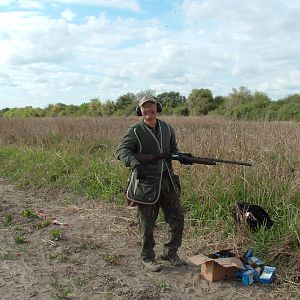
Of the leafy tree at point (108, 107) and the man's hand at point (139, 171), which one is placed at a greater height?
the leafy tree at point (108, 107)

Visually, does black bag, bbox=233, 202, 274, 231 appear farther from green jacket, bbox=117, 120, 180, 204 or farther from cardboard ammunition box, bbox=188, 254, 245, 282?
green jacket, bbox=117, 120, 180, 204

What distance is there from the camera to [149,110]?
4.46m

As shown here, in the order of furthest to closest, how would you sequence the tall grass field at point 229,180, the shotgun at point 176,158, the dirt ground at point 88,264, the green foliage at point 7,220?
the green foliage at point 7,220 < the tall grass field at point 229,180 < the shotgun at point 176,158 < the dirt ground at point 88,264

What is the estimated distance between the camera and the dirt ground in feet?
13.3

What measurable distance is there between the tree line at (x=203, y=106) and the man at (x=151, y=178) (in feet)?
1.99

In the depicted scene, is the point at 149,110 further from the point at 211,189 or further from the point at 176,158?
the point at 211,189

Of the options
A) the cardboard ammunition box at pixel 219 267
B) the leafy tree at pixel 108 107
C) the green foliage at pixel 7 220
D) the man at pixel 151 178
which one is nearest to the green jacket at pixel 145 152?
the man at pixel 151 178

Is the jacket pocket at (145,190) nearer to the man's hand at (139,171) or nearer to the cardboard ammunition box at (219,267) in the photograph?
the man's hand at (139,171)

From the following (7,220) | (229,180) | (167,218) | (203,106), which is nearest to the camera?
(167,218)

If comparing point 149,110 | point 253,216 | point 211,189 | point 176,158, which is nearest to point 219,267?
point 253,216

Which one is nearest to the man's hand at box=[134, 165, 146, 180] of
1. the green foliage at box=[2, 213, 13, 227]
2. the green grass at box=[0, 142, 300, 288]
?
the green grass at box=[0, 142, 300, 288]

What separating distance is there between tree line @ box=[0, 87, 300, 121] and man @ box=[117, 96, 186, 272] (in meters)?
0.61

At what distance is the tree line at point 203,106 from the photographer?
798 centimetres

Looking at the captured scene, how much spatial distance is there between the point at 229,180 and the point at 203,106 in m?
13.2
